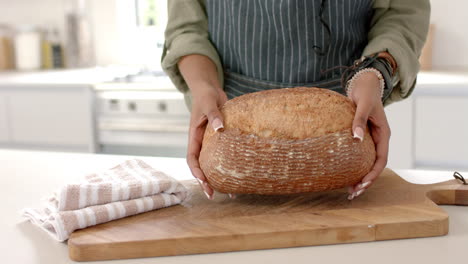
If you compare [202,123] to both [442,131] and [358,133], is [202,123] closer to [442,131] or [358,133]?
[358,133]

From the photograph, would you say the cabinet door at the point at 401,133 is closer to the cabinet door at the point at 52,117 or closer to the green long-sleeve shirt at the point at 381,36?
the green long-sleeve shirt at the point at 381,36

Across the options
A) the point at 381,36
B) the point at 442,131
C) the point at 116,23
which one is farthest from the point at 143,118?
the point at 381,36

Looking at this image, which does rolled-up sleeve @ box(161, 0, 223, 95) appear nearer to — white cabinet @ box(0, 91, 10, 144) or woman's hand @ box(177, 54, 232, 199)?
woman's hand @ box(177, 54, 232, 199)

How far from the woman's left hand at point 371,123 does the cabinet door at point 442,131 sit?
123cm

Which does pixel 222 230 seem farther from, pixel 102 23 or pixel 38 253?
pixel 102 23

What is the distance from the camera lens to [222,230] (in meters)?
0.79

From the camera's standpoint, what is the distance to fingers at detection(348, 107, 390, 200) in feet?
2.97

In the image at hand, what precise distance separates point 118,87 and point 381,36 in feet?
5.11

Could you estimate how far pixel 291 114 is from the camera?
881mm

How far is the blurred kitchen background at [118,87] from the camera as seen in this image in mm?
2152

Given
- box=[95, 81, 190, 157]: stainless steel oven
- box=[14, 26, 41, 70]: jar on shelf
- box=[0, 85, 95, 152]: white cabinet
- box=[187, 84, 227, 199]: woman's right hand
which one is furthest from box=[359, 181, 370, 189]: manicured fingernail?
box=[14, 26, 41, 70]: jar on shelf

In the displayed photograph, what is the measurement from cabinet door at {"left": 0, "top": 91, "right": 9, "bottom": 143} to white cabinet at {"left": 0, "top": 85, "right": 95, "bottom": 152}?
11mm

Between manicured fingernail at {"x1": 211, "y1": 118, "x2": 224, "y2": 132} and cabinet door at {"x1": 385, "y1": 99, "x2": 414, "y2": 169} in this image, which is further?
cabinet door at {"x1": 385, "y1": 99, "x2": 414, "y2": 169}

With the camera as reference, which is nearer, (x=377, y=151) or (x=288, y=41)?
(x=377, y=151)
